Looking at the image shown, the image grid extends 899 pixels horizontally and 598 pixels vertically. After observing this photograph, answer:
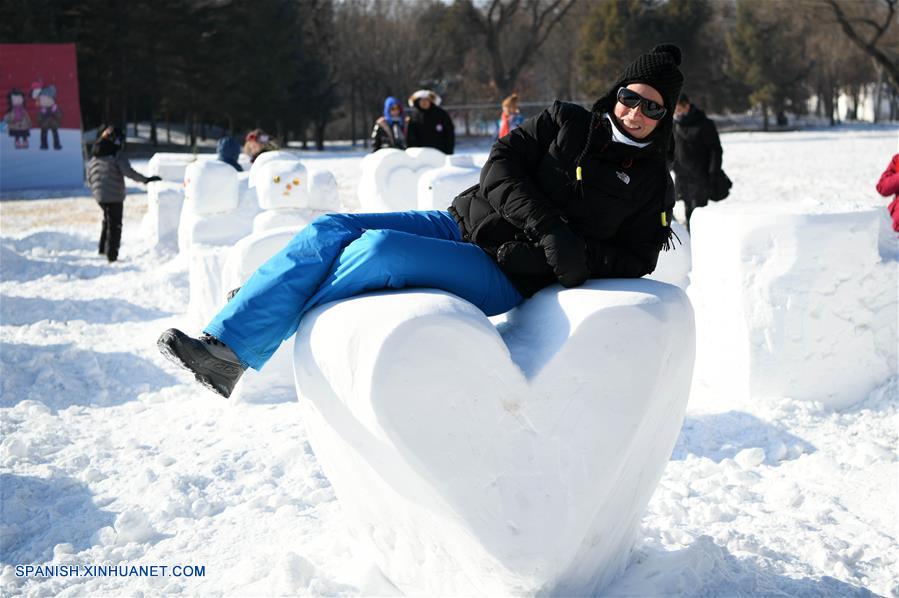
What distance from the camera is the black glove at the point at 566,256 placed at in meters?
2.99

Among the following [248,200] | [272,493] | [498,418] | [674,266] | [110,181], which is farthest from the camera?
[110,181]

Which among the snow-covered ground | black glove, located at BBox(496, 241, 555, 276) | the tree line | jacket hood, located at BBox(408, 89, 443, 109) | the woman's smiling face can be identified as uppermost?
the tree line

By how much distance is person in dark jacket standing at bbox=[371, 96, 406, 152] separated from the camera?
501 inches

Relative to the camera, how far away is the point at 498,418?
2.74 m

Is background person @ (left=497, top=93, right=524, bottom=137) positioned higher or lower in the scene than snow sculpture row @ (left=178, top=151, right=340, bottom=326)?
higher

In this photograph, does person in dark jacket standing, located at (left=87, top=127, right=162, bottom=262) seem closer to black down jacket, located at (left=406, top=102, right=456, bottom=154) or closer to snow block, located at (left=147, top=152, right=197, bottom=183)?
snow block, located at (left=147, top=152, right=197, bottom=183)

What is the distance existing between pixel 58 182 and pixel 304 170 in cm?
1513

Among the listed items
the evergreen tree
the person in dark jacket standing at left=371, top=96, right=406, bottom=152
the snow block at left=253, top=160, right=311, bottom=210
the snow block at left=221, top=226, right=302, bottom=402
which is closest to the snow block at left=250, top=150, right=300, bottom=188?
the snow block at left=253, top=160, right=311, bottom=210

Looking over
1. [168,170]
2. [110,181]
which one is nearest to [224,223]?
[110,181]

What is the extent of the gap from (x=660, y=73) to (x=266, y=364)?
10.7ft

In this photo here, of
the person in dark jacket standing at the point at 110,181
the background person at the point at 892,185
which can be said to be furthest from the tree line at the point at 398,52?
the background person at the point at 892,185

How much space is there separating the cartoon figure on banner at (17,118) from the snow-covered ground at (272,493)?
1649 cm

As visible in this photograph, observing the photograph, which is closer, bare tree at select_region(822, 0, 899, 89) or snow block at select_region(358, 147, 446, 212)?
snow block at select_region(358, 147, 446, 212)

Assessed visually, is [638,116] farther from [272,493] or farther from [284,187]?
[284,187]
